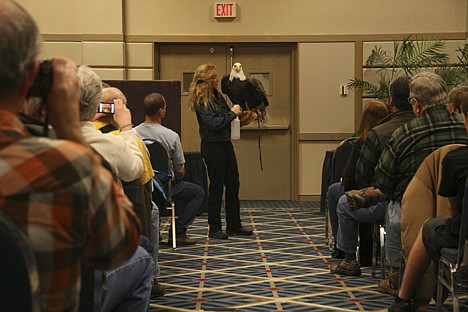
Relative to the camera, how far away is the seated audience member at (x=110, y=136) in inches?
121

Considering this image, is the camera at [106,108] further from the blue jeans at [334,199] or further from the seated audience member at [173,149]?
the blue jeans at [334,199]

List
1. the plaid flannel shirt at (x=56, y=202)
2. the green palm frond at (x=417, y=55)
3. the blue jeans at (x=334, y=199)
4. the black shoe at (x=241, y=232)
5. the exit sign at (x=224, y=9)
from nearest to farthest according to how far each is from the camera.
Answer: the plaid flannel shirt at (x=56, y=202) < the blue jeans at (x=334, y=199) < the black shoe at (x=241, y=232) < the green palm frond at (x=417, y=55) < the exit sign at (x=224, y=9)

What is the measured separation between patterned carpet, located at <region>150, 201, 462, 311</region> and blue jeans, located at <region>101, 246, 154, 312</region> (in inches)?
69.3

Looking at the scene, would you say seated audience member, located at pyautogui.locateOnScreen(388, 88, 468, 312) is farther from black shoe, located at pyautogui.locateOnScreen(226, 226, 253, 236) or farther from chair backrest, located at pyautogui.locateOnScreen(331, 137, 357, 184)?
black shoe, located at pyautogui.locateOnScreen(226, 226, 253, 236)

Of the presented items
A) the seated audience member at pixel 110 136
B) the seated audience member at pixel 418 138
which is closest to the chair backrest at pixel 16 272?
the seated audience member at pixel 110 136

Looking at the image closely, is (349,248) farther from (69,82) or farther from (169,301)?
(69,82)

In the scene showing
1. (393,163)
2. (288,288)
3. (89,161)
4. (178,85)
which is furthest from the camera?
(178,85)

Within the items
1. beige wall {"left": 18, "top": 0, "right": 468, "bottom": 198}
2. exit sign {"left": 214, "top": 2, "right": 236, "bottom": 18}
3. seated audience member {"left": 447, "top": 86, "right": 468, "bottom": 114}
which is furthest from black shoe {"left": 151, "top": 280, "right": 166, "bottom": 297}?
exit sign {"left": 214, "top": 2, "right": 236, "bottom": 18}

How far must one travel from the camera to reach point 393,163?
13.5 feet

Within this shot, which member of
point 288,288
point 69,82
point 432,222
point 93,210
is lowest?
point 288,288

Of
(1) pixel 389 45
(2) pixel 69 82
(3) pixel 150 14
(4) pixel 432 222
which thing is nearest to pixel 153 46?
(3) pixel 150 14

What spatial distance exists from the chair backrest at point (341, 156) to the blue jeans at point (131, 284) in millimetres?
3563

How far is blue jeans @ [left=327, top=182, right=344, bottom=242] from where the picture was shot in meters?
5.70

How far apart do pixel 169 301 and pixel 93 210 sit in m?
3.12
